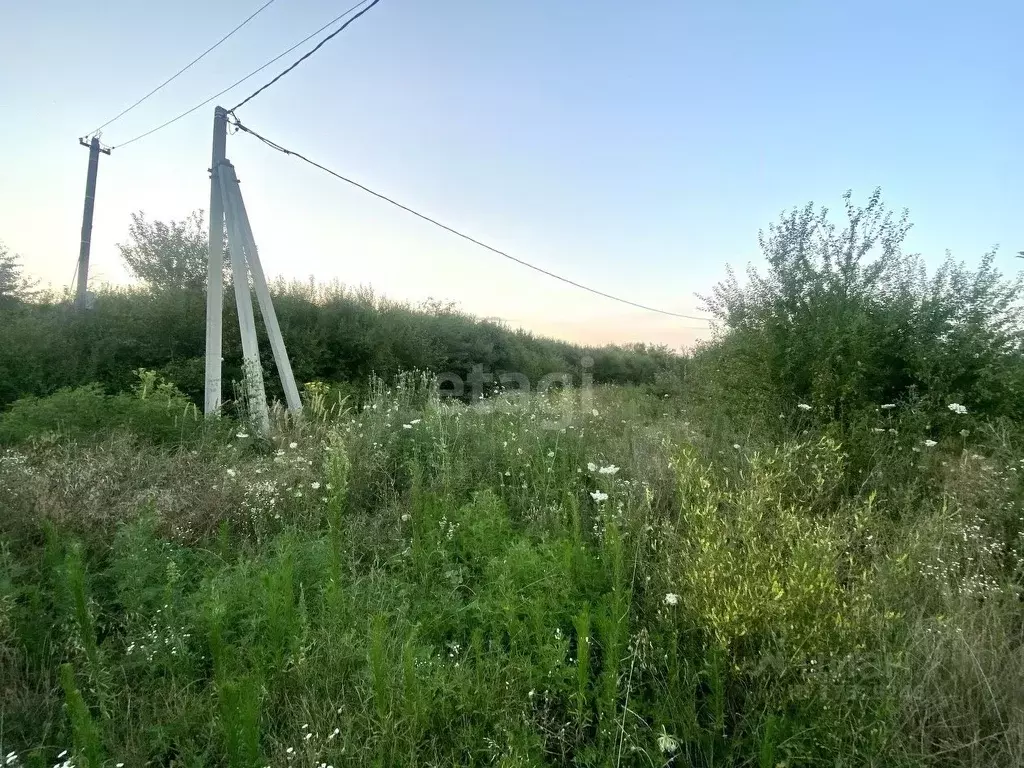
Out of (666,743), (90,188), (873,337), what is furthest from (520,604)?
(90,188)

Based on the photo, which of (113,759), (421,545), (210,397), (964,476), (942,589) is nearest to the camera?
(113,759)

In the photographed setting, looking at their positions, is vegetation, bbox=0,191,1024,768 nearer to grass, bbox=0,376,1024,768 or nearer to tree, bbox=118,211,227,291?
grass, bbox=0,376,1024,768

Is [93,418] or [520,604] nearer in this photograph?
[520,604]

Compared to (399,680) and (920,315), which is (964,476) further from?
(399,680)

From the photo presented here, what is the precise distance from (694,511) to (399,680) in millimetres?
1390

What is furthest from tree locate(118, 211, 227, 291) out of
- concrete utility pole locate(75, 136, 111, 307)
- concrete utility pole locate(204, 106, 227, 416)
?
concrete utility pole locate(204, 106, 227, 416)

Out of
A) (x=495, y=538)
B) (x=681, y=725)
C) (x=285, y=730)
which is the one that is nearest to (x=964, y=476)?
(x=681, y=725)

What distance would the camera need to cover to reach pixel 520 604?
208 cm

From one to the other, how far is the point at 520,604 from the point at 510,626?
152mm

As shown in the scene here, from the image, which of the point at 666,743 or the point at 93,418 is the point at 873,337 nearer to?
the point at 666,743

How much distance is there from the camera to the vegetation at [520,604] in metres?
1.57

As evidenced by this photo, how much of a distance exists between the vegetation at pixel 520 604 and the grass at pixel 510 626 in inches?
0.6

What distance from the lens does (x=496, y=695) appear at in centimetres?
174

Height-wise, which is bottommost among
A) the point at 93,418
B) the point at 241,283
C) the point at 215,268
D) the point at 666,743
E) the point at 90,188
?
the point at 666,743
